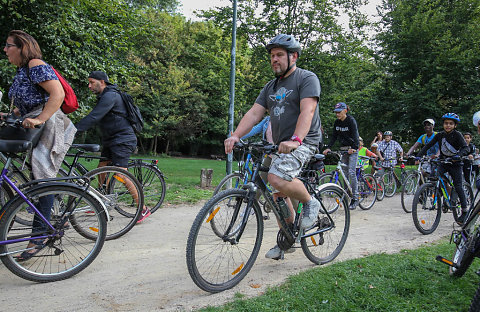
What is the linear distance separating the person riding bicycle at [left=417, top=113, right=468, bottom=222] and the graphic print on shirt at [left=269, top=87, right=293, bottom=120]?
3898mm

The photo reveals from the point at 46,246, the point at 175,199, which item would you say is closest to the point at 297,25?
the point at 175,199

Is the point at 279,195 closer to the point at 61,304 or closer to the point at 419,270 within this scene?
the point at 419,270

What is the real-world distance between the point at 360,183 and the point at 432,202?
93.1 inches

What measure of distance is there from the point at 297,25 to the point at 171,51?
19.5 m

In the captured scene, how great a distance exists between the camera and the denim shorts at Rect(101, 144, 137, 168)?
4832 mm

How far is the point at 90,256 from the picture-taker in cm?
328

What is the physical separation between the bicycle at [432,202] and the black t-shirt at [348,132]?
5.42 feet

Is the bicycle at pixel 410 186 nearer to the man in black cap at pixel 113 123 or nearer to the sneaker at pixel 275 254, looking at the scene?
Result: the sneaker at pixel 275 254

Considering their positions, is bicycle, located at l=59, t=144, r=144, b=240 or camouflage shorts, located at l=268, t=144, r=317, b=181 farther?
bicycle, located at l=59, t=144, r=144, b=240

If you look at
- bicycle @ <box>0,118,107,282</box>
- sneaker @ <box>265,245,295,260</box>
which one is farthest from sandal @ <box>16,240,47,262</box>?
sneaker @ <box>265,245,295,260</box>

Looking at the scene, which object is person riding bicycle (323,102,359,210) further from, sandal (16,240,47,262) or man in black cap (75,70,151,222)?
sandal (16,240,47,262)

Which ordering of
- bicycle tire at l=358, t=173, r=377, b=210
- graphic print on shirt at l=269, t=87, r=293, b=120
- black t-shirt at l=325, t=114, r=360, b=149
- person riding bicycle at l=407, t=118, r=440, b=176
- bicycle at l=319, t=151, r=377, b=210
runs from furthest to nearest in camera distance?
1. person riding bicycle at l=407, t=118, r=440, b=176
2. bicycle tire at l=358, t=173, r=377, b=210
3. black t-shirt at l=325, t=114, r=360, b=149
4. bicycle at l=319, t=151, r=377, b=210
5. graphic print on shirt at l=269, t=87, r=293, b=120

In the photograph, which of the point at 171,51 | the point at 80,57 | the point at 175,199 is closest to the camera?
the point at 175,199

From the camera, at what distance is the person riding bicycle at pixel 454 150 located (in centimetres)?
586
